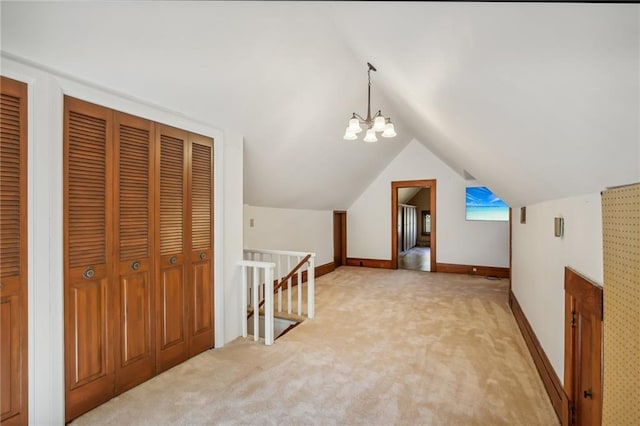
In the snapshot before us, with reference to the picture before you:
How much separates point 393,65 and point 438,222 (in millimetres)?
4877

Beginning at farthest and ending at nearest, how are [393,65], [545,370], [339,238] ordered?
1. [339,238]
2. [393,65]
3. [545,370]

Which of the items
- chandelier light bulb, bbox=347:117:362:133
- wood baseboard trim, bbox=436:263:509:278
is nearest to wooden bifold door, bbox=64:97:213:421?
chandelier light bulb, bbox=347:117:362:133

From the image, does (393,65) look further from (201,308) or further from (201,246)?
(201,308)

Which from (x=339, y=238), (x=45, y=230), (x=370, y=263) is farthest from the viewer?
(x=339, y=238)

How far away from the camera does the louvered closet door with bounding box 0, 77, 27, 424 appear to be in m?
1.59

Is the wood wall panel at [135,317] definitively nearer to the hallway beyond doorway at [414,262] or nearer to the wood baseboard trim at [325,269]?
the wood baseboard trim at [325,269]

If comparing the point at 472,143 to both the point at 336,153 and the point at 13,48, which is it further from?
the point at 13,48

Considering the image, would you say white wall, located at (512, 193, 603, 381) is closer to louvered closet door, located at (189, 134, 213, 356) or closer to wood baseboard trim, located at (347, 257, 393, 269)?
louvered closet door, located at (189, 134, 213, 356)

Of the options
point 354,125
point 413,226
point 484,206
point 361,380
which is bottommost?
point 361,380

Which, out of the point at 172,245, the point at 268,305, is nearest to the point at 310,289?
the point at 268,305

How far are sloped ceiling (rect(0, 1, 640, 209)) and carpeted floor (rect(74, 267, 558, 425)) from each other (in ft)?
4.82

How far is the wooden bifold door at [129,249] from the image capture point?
192 centimetres

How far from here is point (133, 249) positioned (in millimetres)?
2234

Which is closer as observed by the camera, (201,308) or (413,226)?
(201,308)
